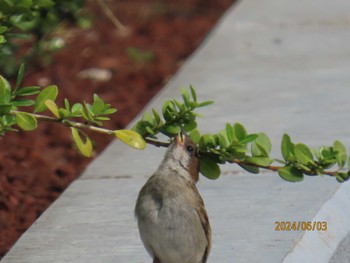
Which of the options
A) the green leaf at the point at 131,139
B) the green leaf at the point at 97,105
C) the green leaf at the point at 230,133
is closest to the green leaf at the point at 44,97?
the green leaf at the point at 97,105

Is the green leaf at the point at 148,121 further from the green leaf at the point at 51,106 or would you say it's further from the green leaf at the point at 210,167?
the green leaf at the point at 51,106

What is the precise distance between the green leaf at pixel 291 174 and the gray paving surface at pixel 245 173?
0.49 meters

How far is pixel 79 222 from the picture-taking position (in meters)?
5.81

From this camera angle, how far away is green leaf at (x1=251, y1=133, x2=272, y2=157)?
473cm

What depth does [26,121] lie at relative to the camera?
461 centimetres

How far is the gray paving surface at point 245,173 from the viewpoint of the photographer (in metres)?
5.36

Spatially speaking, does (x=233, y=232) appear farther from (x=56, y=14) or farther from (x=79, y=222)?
(x=56, y=14)

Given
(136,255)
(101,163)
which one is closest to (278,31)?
(101,163)

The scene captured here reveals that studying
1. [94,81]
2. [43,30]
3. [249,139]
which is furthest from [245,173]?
[94,81]

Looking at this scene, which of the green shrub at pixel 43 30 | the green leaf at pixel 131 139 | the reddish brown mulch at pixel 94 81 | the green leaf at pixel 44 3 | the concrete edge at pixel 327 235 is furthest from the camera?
the green shrub at pixel 43 30

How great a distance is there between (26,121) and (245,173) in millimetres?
2090

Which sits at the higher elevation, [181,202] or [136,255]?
[181,202]

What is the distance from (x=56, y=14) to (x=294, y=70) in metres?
1.95

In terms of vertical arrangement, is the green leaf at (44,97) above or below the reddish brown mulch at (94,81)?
above
